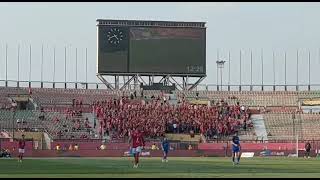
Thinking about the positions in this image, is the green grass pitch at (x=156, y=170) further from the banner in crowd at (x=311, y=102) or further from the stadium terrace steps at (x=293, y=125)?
the banner in crowd at (x=311, y=102)

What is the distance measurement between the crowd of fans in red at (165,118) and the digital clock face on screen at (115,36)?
21.5 feet

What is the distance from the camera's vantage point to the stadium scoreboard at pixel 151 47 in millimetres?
85562

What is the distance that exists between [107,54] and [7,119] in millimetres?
13716

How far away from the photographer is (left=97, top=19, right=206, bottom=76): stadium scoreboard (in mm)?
85562

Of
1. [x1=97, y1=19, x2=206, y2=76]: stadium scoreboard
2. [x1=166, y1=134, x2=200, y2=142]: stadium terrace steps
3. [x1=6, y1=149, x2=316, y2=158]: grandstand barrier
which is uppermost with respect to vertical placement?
[x1=97, y1=19, x2=206, y2=76]: stadium scoreboard

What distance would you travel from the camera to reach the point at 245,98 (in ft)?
310

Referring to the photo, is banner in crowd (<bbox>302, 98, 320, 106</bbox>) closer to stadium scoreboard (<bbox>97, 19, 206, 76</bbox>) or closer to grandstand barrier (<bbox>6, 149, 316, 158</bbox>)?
stadium scoreboard (<bbox>97, 19, 206, 76</bbox>)

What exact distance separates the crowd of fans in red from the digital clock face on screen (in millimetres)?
6563

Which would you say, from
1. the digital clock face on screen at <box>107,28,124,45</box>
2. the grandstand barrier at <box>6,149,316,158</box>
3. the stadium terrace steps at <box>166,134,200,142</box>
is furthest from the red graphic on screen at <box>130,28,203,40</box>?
the grandstand barrier at <box>6,149,316,158</box>

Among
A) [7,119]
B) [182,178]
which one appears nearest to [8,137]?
[7,119]

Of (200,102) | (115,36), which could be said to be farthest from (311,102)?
(115,36)

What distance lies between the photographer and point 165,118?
79938 mm

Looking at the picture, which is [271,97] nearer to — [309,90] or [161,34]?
[309,90]

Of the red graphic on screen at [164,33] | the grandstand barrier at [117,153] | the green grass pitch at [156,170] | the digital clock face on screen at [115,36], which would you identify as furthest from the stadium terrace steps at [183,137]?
the green grass pitch at [156,170]
